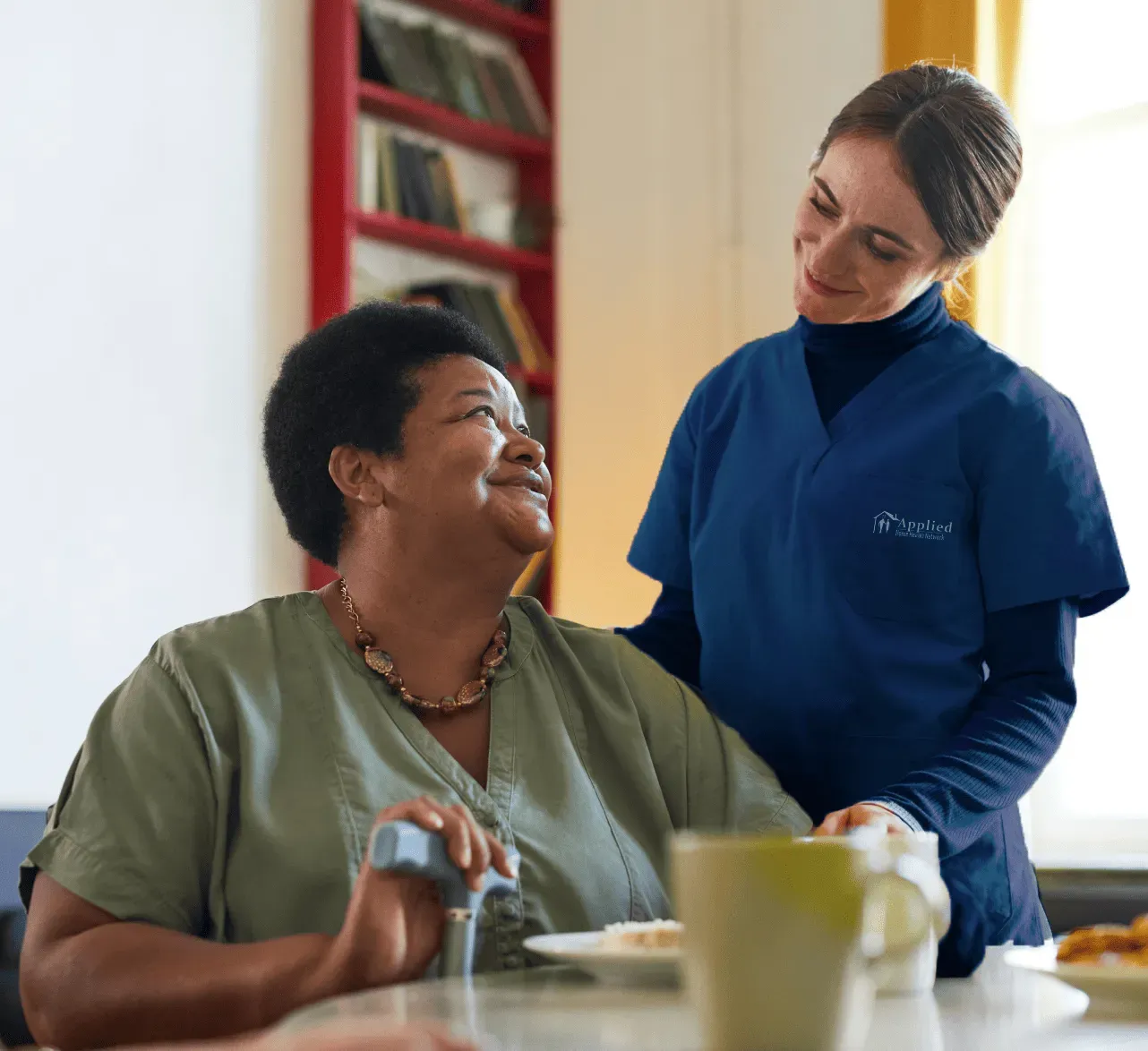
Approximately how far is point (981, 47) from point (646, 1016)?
3.53m

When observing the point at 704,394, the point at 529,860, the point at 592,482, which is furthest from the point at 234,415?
the point at 529,860

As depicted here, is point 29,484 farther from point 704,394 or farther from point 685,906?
point 685,906

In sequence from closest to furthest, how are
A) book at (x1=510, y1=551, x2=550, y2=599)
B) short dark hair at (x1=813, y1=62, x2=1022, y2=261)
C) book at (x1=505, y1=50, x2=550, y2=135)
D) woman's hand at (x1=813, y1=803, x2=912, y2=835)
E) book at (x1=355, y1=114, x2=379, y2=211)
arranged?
woman's hand at (x1=813, y1=803, x2=912, y2=835) < short dark hair at (x1=813, y1=62, x2=1022, y2=261) < book at (x1=355, y1=114, x2=379, y2=211) < book at (x1=510, y1=551, x2=550, y2=599) < book at (x1=505, y1=50, x2=550, y2=135)

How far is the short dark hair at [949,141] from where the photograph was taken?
1.64m

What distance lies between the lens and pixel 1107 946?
1.00 meters

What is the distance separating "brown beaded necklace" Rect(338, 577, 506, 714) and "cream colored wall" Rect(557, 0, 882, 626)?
2.95 metres

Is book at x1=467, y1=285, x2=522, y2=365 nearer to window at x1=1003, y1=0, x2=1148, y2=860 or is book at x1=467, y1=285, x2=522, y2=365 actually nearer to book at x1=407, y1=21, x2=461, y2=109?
book at x1=407, y1=21, x2=461, y2=109

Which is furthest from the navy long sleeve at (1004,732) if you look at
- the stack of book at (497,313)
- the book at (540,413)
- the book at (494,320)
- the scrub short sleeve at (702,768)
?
the book at (540,413)

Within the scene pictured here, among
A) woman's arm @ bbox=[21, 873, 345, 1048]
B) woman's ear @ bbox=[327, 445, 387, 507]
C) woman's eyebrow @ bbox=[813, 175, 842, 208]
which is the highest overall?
woman's eyebrow @ bbox=[813, 175, 842, 208]

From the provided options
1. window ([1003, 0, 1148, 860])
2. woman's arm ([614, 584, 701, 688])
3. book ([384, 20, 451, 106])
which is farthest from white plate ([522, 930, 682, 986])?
book ([384, 20, 451, 106])

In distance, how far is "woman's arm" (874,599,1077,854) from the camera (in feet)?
4.32

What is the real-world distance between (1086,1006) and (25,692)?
2.72 metres

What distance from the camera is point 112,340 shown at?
11.4ft

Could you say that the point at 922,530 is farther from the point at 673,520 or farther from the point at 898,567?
the point at 673,520
